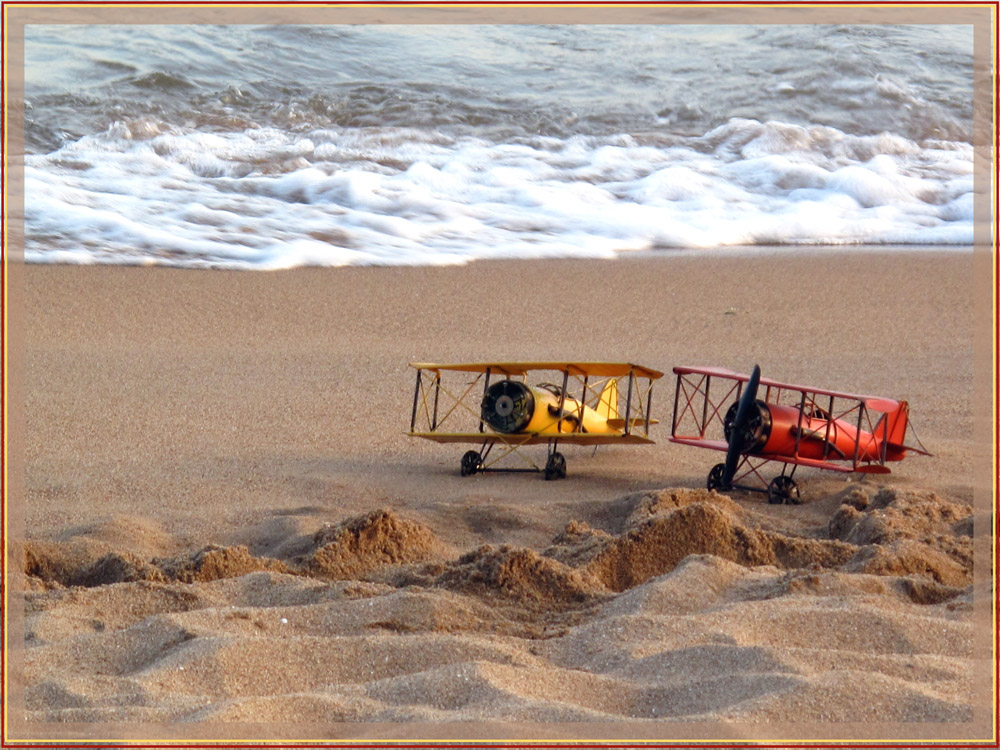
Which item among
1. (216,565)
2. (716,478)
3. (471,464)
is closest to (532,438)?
(471,464)

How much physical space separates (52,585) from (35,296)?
607 cm

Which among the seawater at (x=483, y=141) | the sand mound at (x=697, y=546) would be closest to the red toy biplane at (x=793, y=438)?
the sand mound at (x=697, y=546)

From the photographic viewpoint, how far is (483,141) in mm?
17422

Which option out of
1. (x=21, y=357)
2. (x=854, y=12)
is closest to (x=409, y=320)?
(x=21, y=357)

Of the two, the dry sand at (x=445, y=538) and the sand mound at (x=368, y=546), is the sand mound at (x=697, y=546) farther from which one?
the sand mound at (x=368, y=546)

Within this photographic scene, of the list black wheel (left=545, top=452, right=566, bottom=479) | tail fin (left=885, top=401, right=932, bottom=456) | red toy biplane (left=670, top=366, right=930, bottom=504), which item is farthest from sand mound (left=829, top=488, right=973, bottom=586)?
black wheel (left=545, top=452, right=566, bottom=479)

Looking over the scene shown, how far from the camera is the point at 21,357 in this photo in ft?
29.3

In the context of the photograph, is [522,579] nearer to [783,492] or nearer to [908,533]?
[908,533]

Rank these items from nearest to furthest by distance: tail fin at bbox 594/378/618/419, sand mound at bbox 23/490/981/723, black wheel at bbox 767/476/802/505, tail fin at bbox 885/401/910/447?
sand mound at bbox 23/490/981/723
black wheel at bbox 767/476/802/505
tail fin at bbox 885/401/910/447
tail fin at bbox 594/378/618/419

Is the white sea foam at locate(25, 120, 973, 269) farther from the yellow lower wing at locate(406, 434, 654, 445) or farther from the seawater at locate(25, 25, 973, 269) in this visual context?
the yellow lower wing at locate(406, 434, 654, 445)

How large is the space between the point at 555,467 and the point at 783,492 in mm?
1385

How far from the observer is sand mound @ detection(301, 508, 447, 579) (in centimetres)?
521

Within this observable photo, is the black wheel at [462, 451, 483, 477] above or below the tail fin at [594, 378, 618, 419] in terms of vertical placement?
below

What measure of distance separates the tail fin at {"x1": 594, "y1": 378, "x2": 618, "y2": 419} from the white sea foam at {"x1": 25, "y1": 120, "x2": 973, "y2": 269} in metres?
4.60
